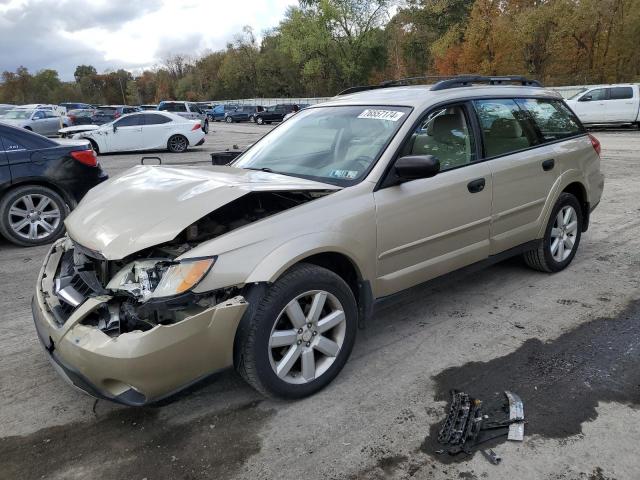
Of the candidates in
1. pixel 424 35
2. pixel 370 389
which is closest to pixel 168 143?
pixel 370 389

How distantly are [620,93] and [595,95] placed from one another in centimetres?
88

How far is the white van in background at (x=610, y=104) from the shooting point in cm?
1998

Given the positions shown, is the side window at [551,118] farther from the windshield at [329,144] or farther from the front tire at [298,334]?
the front tire at [298,334]

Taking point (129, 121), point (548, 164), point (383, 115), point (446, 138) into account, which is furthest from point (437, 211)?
point (129, 121)

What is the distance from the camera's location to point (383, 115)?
3627 mm

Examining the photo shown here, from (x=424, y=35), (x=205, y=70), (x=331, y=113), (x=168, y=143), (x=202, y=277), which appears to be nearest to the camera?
(x=202, y=277)

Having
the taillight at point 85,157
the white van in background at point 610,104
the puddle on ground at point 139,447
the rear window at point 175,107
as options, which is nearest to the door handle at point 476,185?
the puddle on ground at point 139,447

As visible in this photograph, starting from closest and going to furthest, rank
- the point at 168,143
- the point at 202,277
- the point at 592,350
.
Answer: the point at 202,277, the point at 592,350, the point at 168,143

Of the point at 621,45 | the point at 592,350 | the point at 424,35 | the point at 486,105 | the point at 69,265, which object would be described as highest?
the point at 424,35

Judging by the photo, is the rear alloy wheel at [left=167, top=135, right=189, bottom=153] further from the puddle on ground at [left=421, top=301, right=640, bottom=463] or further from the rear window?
the puddle on ground at [left=421, top=301, right=640, bottom=463]

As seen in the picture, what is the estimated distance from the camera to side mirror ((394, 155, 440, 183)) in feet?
10.2

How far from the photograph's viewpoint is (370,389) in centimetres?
305

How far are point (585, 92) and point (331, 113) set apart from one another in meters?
20.8

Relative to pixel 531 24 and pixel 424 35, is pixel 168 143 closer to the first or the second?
pixel 531 24
